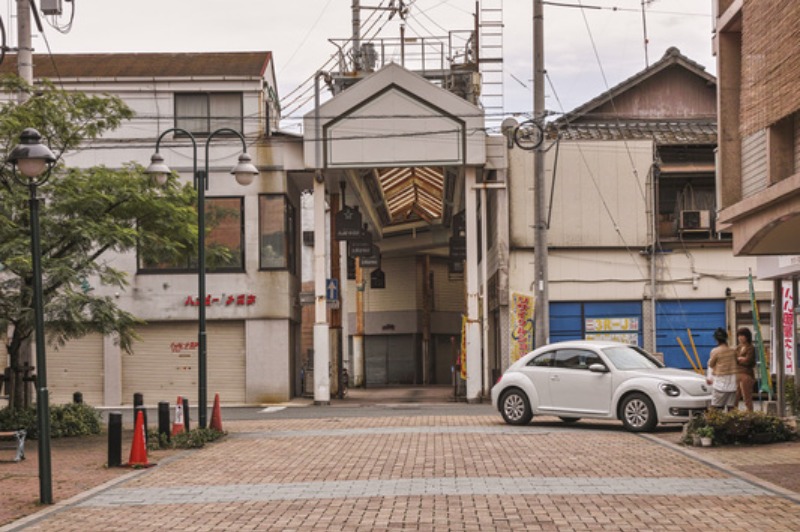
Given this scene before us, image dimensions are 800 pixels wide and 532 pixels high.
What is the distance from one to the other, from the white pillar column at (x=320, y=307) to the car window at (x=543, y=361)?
12.5 meters

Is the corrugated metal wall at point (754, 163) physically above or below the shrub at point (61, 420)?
above

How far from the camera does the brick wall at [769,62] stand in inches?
547

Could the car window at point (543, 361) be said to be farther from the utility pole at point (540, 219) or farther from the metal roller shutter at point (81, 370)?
the metal roller shutter at point (81, 370)

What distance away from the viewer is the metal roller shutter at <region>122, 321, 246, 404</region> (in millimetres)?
37219

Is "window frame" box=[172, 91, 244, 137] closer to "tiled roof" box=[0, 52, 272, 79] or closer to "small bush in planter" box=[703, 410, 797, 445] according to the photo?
"tiled roof" box=[0, 52, 272, 79]

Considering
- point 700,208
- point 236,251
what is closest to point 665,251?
point 700,208

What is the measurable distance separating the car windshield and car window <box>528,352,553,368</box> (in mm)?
1081

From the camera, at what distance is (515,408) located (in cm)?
2283

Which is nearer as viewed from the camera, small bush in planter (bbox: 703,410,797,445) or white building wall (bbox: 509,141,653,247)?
small bush in planter (bbox: 703,410,797,445)

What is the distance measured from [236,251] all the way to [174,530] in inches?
A: 1033

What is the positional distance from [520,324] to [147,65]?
13859mm

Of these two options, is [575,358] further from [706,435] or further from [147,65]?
[147,65]

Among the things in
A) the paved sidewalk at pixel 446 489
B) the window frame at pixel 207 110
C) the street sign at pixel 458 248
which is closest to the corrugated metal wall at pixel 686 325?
the street sign at pixel 458 248

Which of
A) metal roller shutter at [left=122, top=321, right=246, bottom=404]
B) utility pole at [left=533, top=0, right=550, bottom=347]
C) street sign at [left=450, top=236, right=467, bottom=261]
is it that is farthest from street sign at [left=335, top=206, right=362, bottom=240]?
utility pole at [left=533, top=0, right=550, bottom=347]
